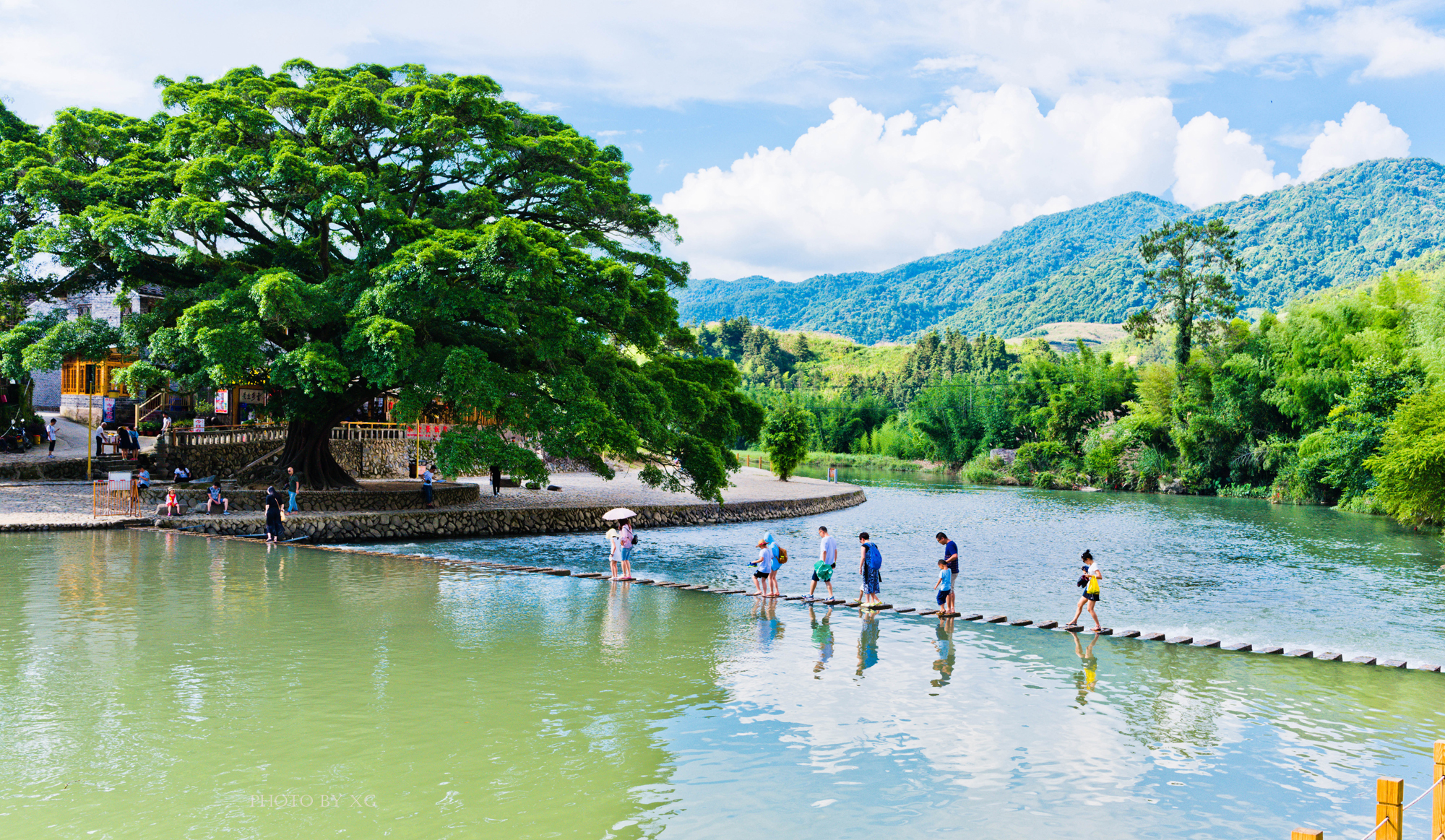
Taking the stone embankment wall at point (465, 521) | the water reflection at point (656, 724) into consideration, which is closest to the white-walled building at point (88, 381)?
the stone embankment wall at point (465, 521)

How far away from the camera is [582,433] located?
21578 millimetres

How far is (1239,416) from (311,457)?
45884 mm

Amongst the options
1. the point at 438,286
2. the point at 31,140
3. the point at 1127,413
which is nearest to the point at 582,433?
the point at 438,286

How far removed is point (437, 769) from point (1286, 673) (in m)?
10.5

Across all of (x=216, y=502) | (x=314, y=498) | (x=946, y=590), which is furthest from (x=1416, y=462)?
(x=216, y=502)

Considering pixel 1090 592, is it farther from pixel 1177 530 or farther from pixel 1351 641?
pixel 1177 530

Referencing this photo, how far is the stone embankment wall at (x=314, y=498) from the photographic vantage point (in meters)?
24.3

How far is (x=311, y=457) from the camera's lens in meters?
25.9

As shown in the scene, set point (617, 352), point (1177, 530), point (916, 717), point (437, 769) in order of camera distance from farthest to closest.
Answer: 1. point (1177, 530)
2. point (617, 352)
3. point (916, 717)
4. point (437, 769)

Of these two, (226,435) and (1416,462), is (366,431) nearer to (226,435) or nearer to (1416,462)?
(226,435)

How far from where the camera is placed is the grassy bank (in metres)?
70.2

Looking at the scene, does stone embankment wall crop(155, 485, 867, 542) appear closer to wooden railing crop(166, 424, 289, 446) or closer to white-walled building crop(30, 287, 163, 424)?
wooden railing crop(166, 424, 289, 446)

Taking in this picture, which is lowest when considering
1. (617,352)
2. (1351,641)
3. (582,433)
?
(1351,641)

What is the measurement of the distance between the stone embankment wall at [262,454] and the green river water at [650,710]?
36.3ft
